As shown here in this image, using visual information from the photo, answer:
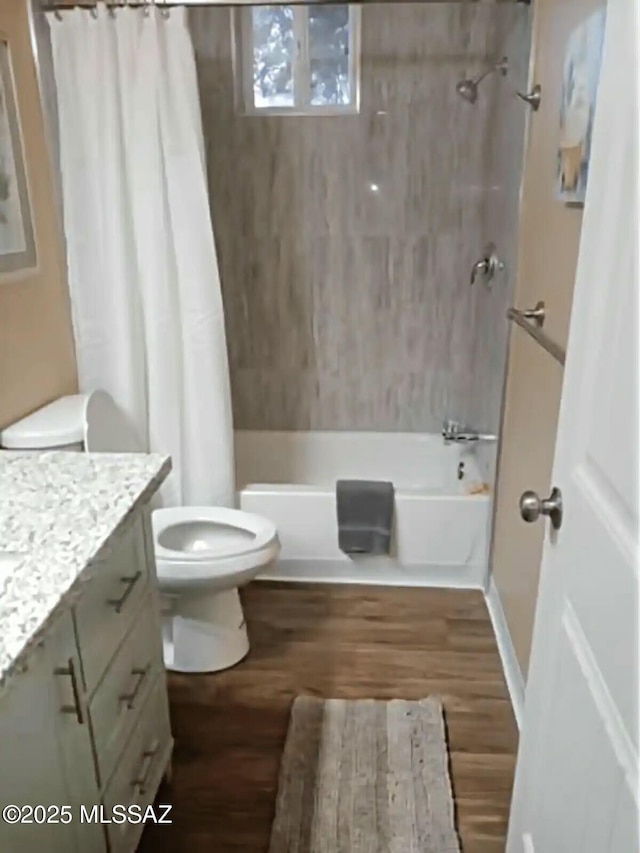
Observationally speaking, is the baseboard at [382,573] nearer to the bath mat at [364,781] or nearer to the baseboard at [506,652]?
Result: the baseboard at [506,652]

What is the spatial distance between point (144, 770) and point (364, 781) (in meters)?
0.57

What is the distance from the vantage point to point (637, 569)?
848 mm

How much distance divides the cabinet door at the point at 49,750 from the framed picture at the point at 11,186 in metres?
1.23

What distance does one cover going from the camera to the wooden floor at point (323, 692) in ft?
5.69

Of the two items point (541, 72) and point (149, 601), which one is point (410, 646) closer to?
point (149, 601)

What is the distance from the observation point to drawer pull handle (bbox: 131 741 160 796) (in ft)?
5.02

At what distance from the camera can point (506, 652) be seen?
2.27 meters

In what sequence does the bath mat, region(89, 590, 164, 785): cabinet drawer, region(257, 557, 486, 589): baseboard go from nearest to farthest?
region(89, 590, 164, 785): cabinet drawer
the bath mat
region(257, 557, 486, 589): baseboard

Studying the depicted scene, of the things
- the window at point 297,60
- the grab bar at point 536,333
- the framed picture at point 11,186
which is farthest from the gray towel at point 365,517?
the window at point 297,60

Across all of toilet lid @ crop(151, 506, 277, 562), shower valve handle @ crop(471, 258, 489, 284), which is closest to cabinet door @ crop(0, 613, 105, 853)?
toilet lid @ crop(151, 506, 277, 562)

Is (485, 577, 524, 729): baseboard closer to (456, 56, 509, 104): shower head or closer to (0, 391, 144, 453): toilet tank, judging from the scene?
(0, 391, 144, 453): toilet tank

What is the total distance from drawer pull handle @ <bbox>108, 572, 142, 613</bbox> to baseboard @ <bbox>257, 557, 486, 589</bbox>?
1.29 metres

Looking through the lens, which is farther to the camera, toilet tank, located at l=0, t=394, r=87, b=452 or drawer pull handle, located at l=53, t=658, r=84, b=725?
toilet tank, located at l=0, t=394, r=87, b=452

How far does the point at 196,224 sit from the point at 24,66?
636 millimetres
